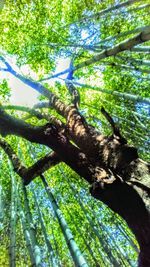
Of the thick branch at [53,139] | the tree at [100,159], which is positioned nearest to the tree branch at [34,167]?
the tree at [100,159]

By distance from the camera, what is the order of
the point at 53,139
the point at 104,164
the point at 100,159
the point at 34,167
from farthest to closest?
1. the point at 34,167
2. the point at 53,139
3. the point at 100,159
4. the point at 104,164

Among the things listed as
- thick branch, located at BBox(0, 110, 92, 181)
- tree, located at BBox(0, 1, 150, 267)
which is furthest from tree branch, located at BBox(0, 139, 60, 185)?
thick branch, located at BBox(0, 110, 92, 181)

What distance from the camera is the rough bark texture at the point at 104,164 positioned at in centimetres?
209

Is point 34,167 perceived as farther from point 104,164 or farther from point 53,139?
point 104,164

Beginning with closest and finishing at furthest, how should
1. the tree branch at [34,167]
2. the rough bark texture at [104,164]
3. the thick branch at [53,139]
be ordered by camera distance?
the rough bark texture at [104,164] → the thick branch at [53,139] → the tree branch at [34,167]

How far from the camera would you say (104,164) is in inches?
105

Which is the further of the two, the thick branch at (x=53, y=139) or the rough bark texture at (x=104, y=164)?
the thick branch at (x=53, y=139)

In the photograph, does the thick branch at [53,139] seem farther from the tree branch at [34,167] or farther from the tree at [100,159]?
the tree branch at [34,167]

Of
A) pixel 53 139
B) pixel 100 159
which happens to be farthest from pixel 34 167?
pixel 100 159

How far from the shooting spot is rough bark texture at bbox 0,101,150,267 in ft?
6.84

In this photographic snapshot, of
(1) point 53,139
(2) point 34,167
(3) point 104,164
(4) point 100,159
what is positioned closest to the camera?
(3) point 104,164

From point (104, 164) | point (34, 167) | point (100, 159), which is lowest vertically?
point (104, 164)

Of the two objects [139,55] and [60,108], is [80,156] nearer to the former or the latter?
[60,108]

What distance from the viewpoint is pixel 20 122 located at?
3.46m
